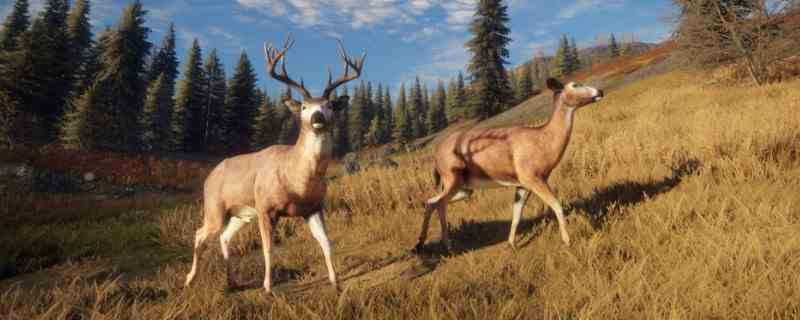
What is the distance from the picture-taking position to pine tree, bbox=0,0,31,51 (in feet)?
135

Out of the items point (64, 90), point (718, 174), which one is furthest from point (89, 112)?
point (718, 174)

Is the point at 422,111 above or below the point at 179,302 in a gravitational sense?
above

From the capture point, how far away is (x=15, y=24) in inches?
1700

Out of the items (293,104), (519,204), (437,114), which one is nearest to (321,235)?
(293,104)

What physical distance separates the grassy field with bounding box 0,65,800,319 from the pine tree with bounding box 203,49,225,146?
42864 millimetres

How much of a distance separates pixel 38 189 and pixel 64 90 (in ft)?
96.5

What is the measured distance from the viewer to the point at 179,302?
269cm

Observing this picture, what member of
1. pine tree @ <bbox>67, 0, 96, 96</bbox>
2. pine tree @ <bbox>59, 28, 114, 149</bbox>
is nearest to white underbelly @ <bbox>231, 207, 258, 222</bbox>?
pine tree @ <bbox>59, 28, 114, 149</bbox>

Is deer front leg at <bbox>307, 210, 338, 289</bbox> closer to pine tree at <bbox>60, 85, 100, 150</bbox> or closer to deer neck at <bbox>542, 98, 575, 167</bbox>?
deer neck at <bbox>542, 98, 575, 167</bbox>

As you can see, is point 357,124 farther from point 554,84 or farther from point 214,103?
point 554,84

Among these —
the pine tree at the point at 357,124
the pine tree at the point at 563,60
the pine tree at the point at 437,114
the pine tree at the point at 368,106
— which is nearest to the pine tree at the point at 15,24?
the pine tree at the point at 357,124

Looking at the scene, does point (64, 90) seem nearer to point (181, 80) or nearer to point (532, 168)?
point (181, 80)

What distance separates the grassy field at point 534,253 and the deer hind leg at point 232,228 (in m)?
0.15

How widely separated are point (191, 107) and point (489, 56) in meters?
33.1
